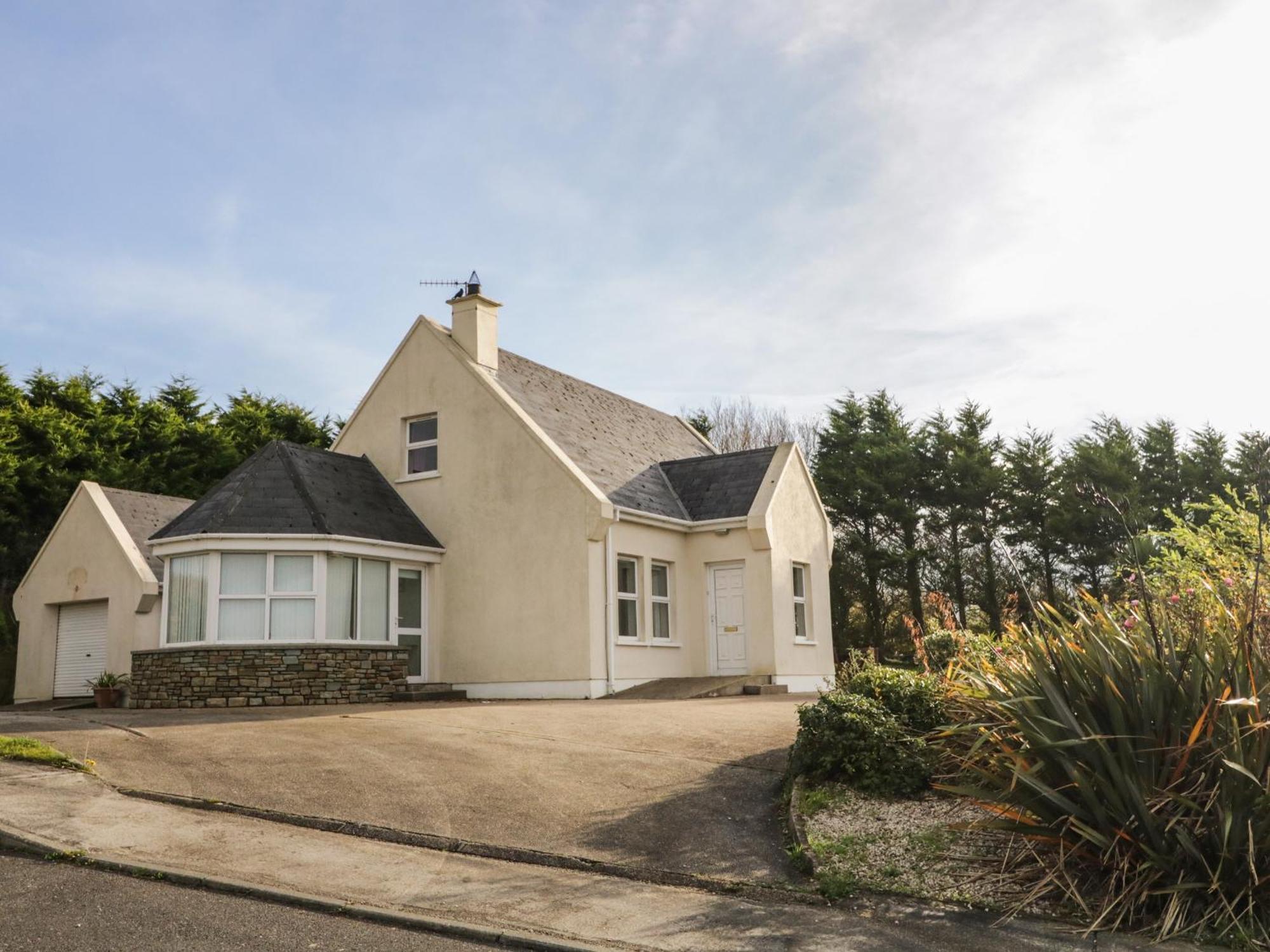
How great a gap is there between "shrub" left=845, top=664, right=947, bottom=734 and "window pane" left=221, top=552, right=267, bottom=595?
12553 mm

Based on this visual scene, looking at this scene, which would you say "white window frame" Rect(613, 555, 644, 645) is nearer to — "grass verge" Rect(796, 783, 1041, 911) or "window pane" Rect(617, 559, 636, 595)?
"window pane" Rect(617, 559, 636, 595)

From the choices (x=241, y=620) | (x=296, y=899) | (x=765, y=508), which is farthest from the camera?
(x=765, y=508)

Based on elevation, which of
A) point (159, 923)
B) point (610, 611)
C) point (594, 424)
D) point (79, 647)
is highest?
point (594, 424)

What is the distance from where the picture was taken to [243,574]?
19.3m

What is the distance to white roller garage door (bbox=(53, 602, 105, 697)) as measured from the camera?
24.0 m

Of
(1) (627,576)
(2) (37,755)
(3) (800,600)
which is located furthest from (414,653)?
(2) (37,755)

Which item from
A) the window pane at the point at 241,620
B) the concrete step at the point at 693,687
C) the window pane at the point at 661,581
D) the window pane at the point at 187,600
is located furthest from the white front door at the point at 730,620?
the window pane at the point at 187,600

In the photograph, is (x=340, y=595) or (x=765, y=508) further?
(x=765, y=508)

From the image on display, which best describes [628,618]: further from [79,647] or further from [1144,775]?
[1144,775]

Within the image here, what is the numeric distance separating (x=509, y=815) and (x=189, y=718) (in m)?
8.19

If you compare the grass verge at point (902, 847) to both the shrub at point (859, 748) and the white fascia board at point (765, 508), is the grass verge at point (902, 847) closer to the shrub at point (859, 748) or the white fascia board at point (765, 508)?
the shrub at point (859, 748)

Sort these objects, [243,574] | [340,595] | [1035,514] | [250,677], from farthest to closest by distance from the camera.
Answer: [1035,514]
[340,595]
[243,574]
[250,677]

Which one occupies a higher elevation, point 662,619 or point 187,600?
point 187,600

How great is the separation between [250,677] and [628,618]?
713 cm
